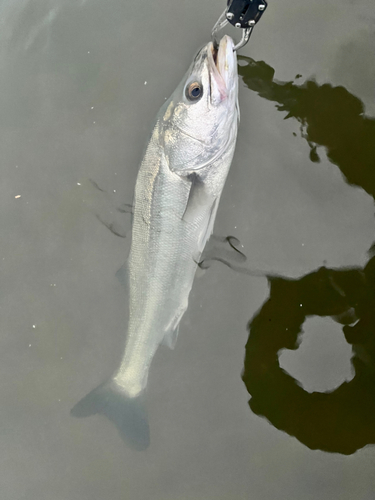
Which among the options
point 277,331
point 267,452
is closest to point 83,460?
point 267,452

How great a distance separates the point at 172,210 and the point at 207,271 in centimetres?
56

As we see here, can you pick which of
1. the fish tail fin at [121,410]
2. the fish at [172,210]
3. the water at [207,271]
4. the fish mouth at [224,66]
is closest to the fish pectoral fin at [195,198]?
the fish at [172,210]

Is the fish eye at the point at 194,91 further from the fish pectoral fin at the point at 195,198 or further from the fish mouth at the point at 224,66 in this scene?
the fish pectoral fin at the point at 195,198

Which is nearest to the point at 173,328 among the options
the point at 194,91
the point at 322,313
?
the point at 322,313

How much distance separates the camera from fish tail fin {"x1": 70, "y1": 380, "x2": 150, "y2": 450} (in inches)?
84.3

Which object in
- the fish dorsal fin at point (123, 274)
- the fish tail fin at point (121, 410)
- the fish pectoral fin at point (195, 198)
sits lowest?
the fish tail fin at point (121, 410)

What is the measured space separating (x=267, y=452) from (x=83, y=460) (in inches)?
49.9

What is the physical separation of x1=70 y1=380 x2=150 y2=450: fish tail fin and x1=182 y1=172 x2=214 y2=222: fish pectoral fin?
1217 mm

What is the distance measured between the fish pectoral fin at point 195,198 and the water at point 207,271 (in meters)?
0.36

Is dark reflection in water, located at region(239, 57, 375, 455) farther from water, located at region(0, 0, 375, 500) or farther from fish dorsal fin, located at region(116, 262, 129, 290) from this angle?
fish dorsal fin, located at region(116, 262, 129, 290)

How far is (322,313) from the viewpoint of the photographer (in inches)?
86.6

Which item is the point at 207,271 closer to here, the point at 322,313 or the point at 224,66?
the point at 322,313

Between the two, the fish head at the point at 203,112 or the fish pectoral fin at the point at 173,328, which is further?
the fish pectoral fin at the point at 173,328

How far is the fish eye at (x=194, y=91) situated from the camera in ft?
5.69
